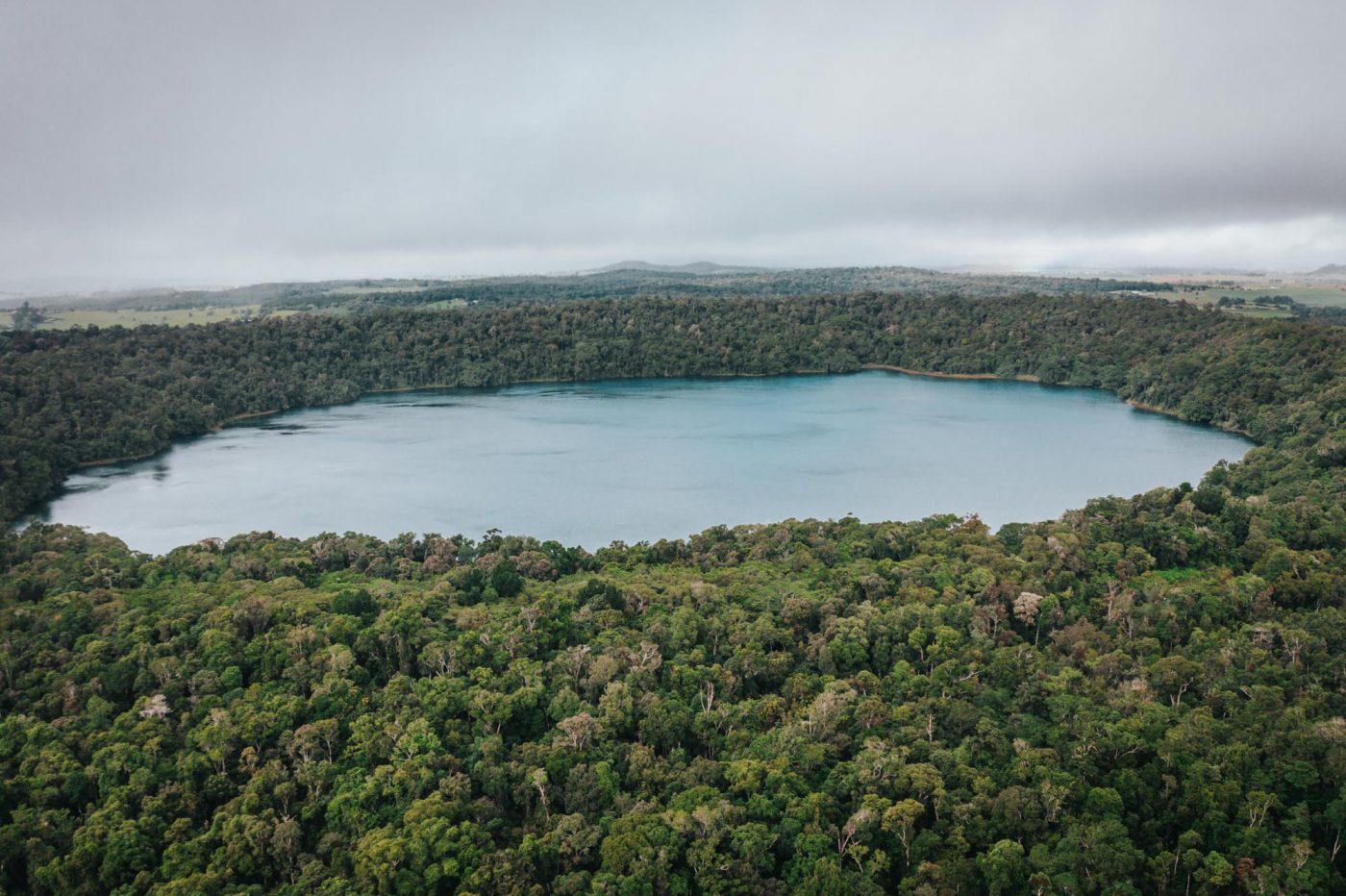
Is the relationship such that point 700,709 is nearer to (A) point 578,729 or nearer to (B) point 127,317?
(A) point 578,729

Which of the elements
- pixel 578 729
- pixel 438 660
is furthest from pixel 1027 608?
pixel 438 660

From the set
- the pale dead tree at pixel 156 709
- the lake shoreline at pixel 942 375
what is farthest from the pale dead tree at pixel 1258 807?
the lake shoreline at pixel 942 375

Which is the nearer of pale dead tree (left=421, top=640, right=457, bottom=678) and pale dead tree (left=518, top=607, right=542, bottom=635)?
pale dead tree (left=421, top=640, right=457, bottom=678)

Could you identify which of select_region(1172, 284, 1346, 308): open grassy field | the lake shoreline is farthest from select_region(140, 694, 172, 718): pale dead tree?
select_region(1172, 284, 1346, 308): open grassy field

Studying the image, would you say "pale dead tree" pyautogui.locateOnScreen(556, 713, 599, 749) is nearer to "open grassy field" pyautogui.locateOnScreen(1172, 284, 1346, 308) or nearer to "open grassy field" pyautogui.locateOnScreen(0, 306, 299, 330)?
"open grassy field" pyautogui.locateOnScreen(0, 306, 299, 330)

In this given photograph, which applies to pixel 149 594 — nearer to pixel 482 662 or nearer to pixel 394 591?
pixel 394 591

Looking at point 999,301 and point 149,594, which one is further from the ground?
point 999,301

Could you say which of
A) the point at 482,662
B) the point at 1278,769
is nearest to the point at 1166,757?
the point at 1278,769
